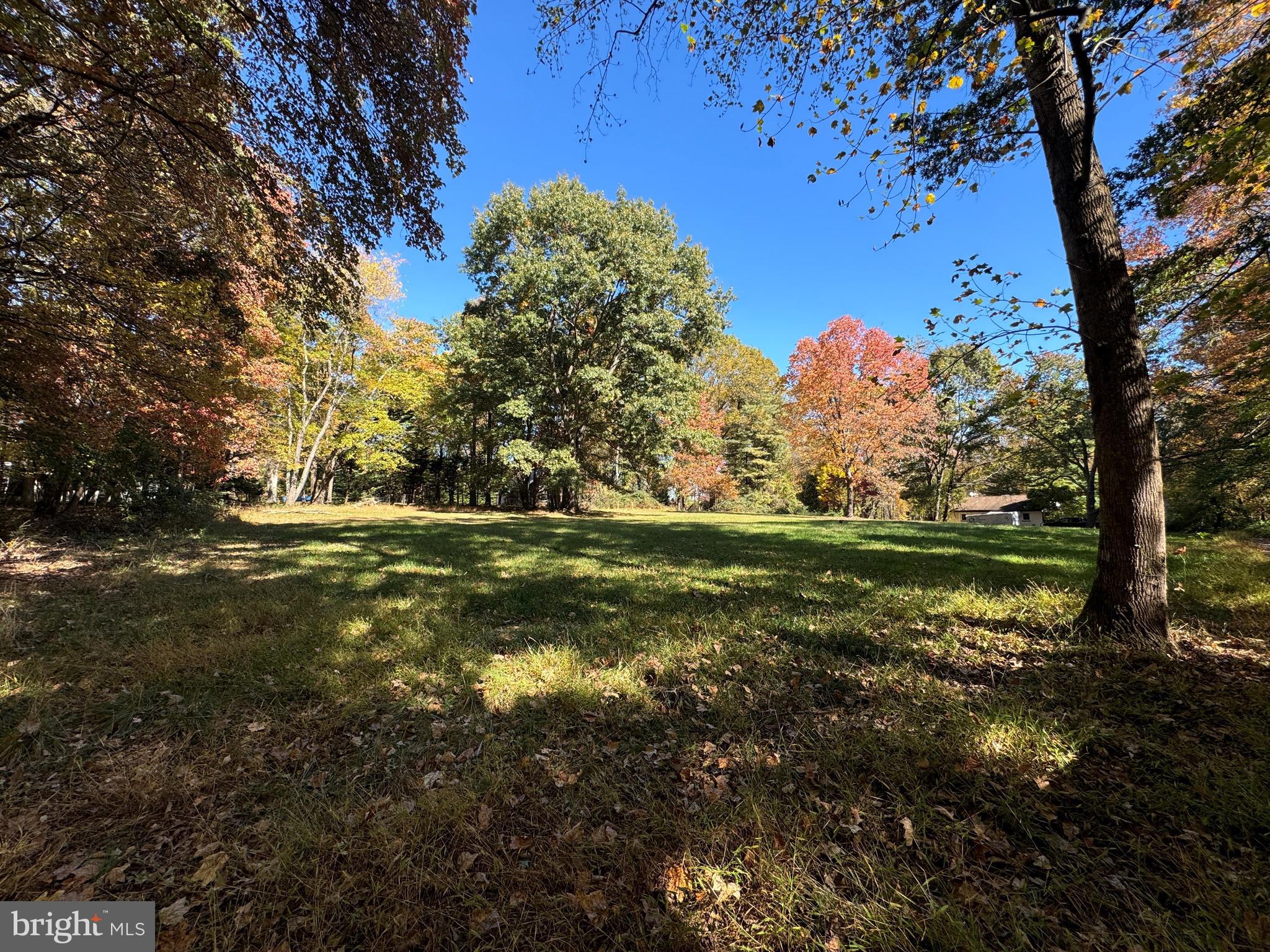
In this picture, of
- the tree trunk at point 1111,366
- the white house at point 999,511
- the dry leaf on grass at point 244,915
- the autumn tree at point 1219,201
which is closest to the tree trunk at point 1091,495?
the white house at point 999,511

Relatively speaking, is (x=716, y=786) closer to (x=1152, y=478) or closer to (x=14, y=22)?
(x=1152, y=478)

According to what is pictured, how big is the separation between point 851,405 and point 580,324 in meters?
14.4

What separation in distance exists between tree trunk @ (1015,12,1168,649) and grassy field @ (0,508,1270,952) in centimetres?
47

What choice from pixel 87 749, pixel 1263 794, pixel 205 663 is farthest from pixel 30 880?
pixel 1263 794

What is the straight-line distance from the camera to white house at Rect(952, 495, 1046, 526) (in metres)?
36.8

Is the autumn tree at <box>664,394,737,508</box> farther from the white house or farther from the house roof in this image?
the house roof

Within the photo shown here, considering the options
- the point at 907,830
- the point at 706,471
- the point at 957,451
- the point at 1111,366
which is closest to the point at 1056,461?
the point at 957,451

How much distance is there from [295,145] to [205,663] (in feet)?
18.9

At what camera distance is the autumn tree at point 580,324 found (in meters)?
19.3

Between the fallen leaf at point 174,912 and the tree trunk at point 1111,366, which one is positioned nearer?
the fallen leaf at point 174,912

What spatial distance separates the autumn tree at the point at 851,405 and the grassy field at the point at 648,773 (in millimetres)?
17865

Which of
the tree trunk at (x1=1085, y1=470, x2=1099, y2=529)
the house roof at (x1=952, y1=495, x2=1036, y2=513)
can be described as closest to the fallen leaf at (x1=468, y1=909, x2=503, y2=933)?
the tree trunk at (x1=1085, y1=470, x2=1099, y2=529)

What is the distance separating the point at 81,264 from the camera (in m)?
5.85

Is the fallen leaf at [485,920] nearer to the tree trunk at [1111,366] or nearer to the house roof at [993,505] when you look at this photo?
the tree trunk at [1111,366]
